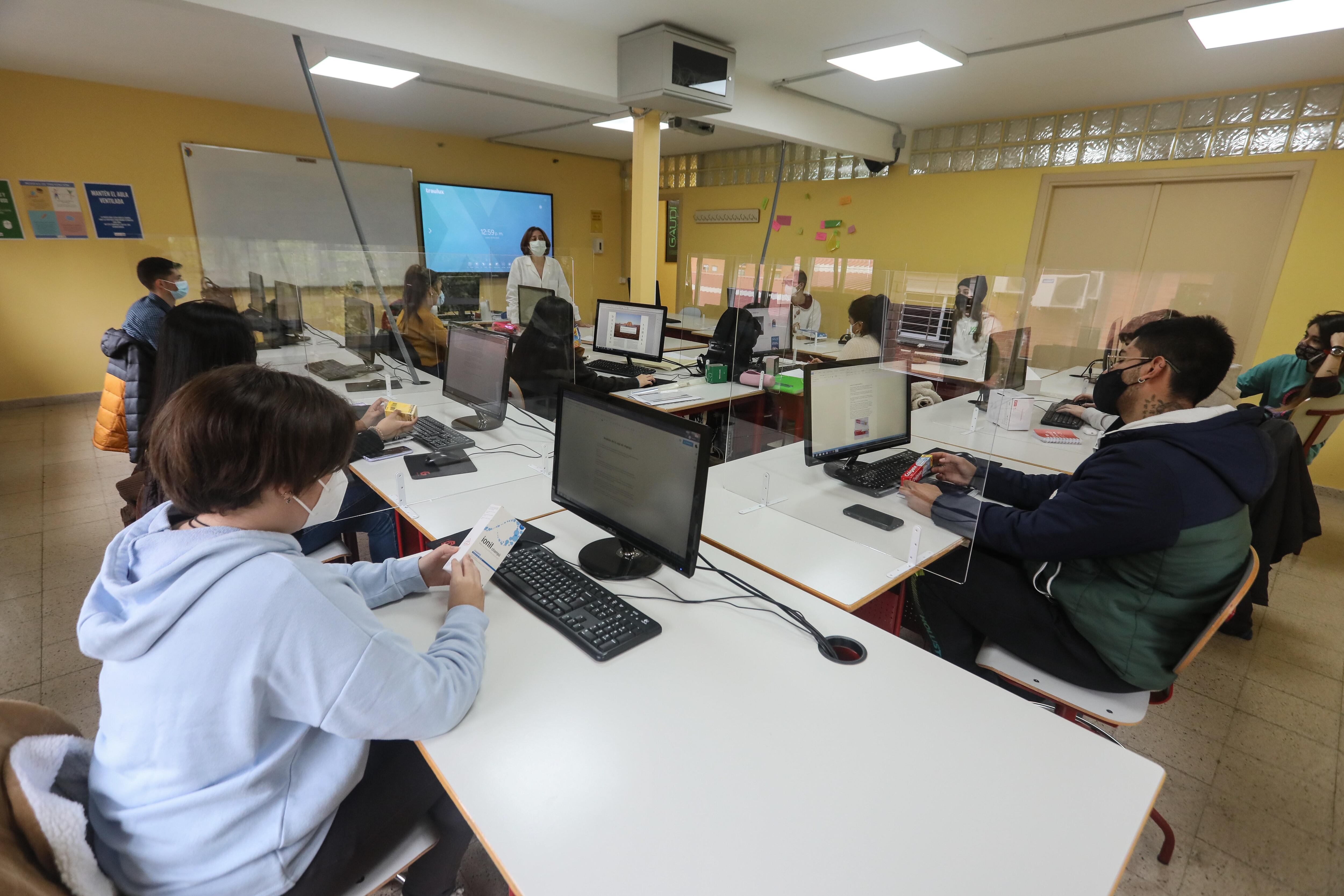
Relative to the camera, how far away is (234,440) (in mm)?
839

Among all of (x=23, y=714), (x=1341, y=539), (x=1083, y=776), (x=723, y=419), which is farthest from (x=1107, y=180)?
(x=23, y=714)

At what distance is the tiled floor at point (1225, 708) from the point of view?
1578 mm

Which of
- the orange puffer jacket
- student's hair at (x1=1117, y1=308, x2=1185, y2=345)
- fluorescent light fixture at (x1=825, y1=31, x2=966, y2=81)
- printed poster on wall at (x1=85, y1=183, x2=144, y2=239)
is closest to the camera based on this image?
the orange puffer jacket

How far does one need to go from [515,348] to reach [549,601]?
1.94 metres

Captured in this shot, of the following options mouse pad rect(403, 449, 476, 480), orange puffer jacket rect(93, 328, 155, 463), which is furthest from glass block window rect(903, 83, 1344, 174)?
orange puffer jacket rect(93, 328, 155, 463)

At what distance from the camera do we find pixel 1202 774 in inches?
72.7

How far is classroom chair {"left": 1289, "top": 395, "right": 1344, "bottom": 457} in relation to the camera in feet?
9.57

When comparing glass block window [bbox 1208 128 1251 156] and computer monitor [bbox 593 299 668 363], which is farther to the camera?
glass block window [bbox 1208 128 1251 156]

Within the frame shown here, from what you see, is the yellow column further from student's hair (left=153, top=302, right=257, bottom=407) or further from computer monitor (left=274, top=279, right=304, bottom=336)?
student's hair (left=153, top=302, right=257, bottom=407)

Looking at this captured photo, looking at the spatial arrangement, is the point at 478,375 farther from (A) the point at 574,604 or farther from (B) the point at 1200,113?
(B) the point at 1200,113

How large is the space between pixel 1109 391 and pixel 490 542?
2.36m

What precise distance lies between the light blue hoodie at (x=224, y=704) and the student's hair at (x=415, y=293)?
2.85 meters

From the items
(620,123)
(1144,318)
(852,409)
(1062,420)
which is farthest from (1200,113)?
(852,409)

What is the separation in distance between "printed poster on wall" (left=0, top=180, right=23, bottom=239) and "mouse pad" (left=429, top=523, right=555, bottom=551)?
5699mm
